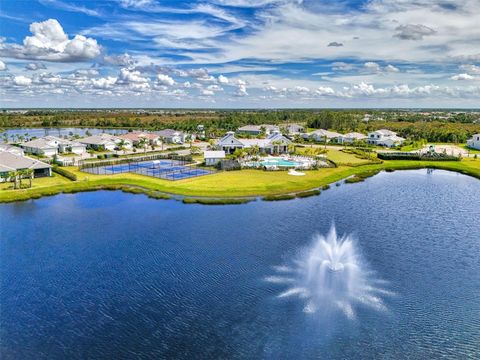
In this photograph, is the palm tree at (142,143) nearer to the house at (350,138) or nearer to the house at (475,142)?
the house at (350,138)

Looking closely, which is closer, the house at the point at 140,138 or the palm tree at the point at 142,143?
the palm tree at the point at 142,143

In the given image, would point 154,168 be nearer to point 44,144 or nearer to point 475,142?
point 44,144

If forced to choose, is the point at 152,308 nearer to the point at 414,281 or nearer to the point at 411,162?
the point at 414,281

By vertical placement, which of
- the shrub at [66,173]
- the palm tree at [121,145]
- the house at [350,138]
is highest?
the house at [350,138]

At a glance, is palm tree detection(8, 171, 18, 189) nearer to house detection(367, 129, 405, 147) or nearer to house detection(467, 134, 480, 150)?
house detection(367, 129, 405, 147)

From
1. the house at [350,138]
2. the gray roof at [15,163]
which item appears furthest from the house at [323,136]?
the gray roof at [15,163]

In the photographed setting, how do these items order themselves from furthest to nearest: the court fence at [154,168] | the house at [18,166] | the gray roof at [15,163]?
1. the court fence at [154,168]
2. the gray roof at [15,163]
3. the house at [18,166]

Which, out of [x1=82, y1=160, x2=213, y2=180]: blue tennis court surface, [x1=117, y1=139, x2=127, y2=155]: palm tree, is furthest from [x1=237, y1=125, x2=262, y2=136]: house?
[x1=82, y1=160, x2=213, y2=180]: blue tennis court surface
